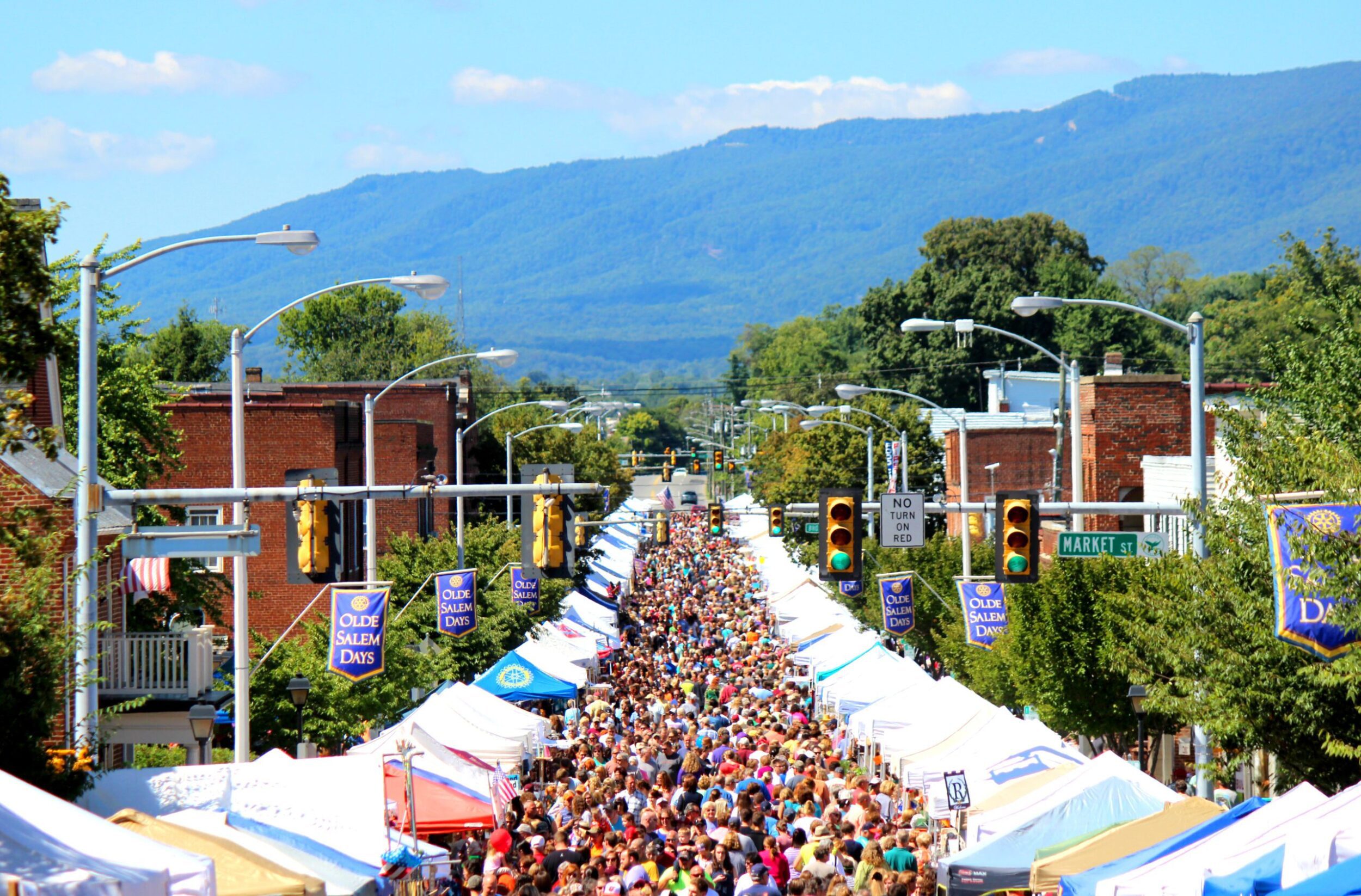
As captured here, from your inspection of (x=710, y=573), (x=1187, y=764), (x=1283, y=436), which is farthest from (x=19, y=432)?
(x=710, y=573)

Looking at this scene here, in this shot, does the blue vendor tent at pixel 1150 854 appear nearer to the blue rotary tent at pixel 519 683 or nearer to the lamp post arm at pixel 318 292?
the lamp post arm at pixel 318 292

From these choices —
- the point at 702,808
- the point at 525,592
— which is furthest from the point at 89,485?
the point at 525,592

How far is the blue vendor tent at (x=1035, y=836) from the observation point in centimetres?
1639

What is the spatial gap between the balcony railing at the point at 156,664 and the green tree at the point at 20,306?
10294mm

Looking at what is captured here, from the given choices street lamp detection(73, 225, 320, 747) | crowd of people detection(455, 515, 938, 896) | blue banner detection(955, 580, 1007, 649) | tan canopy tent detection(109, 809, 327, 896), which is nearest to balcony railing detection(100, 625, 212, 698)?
crowd of people detection(455, 515, 938, 896)

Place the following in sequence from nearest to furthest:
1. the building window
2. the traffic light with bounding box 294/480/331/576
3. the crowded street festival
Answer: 1. the crowded street festival
2. the traffic light with bounding box 294/480/331/576
3. the building window

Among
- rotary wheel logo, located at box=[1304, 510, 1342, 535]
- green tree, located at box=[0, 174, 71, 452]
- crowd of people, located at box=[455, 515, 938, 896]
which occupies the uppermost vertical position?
green tree, located at box=[0, 174, 71, 452]

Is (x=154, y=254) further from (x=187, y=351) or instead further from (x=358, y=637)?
(x=187, y=351)

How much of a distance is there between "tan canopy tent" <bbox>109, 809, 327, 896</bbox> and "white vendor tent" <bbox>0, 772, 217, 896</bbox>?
60.3 inches

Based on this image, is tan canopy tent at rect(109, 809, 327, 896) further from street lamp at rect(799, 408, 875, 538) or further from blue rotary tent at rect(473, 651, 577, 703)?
street lamp at rect(799, 408, 875, 538)

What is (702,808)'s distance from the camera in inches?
786

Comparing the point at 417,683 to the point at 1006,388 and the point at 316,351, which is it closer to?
the point at 1006,388

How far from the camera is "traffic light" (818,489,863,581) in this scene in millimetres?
19547

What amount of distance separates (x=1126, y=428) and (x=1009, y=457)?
13869 millimetres
